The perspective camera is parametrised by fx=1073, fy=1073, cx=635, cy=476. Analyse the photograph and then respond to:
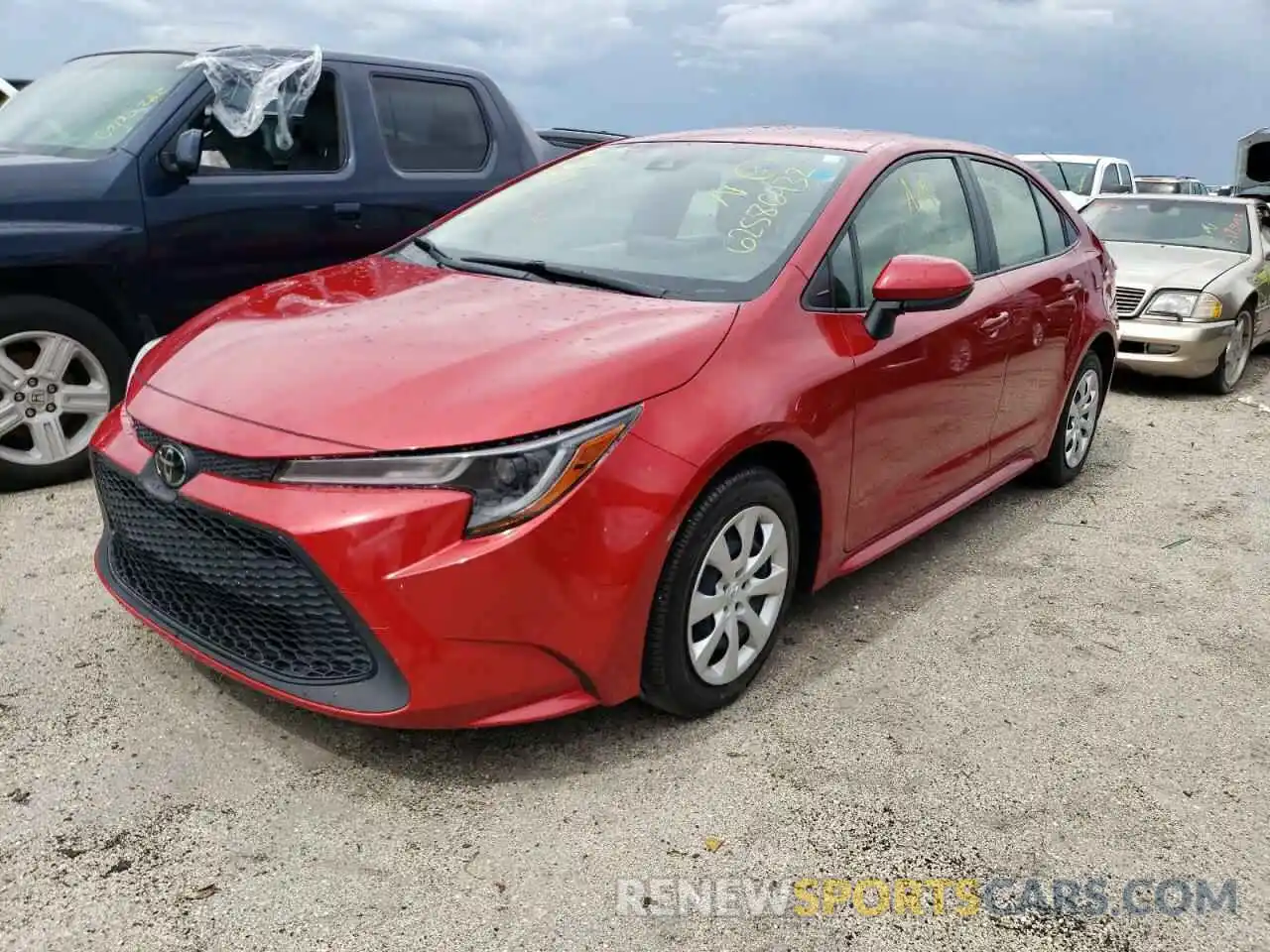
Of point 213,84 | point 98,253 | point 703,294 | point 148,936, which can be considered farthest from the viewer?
point 213,84

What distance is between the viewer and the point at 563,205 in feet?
11.9

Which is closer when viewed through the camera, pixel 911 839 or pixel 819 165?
pixel 911 839

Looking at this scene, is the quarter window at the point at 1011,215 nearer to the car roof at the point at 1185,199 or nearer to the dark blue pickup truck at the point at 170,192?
the dark blue pickup truck at the point at 170,192

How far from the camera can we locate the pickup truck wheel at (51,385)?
13.8 ft

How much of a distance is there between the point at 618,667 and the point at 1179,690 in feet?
5.96

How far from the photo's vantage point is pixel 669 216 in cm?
339

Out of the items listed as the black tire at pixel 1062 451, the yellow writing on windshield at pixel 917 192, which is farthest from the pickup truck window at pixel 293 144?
the black tire at pixel 1062 451

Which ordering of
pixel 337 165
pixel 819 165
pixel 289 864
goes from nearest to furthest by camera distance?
1. pixel 289 864
2. pixel 819 165
3. pixel 337 165

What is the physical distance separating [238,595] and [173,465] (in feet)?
1.14

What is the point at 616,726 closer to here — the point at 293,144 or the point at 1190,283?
the point at 293,144

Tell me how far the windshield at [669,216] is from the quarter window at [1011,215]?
94 cm

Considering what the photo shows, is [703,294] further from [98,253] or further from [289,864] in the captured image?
[98,253]

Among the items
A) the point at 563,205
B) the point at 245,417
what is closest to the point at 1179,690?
the point at 563,205

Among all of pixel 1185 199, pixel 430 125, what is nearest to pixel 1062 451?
pixel 430 125
